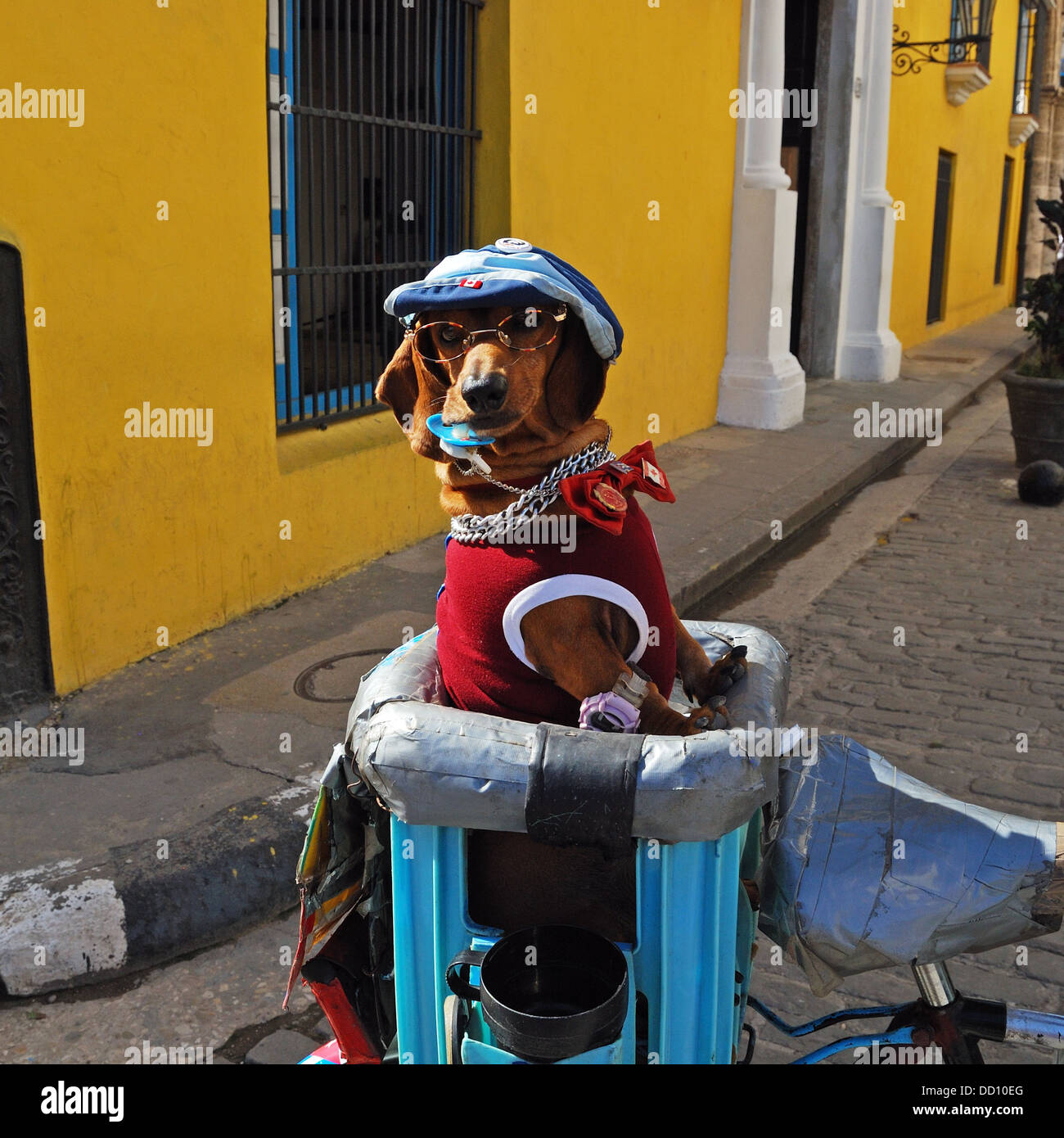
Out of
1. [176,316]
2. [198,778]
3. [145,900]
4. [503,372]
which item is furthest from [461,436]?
[176,316]

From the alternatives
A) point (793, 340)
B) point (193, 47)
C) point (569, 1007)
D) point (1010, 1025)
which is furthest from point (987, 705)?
point (793, 340)

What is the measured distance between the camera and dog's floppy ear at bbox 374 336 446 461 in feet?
7.21

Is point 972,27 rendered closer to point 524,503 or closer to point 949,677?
point 949,677

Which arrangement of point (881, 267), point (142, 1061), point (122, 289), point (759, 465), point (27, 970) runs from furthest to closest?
point (881, 267) → point (759, 465) → point (122, 289) → point (27, 970) → point (142, 1061)

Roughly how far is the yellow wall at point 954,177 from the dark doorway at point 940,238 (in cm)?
Result: 16

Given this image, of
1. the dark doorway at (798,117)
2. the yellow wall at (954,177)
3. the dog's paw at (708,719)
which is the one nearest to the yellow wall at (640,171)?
the dark doorway at (798,117)

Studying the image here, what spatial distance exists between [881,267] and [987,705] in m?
9.39

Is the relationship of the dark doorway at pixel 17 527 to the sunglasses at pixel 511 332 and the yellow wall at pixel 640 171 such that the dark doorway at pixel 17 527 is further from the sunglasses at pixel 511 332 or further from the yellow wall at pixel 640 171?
the yellow wall at pixel 640 171

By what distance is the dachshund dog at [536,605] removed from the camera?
6.59 feet

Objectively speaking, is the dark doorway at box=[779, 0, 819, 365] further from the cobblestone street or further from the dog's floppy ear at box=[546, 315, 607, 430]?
the dog's floppy ear at box=[546, 315, 607, 430]

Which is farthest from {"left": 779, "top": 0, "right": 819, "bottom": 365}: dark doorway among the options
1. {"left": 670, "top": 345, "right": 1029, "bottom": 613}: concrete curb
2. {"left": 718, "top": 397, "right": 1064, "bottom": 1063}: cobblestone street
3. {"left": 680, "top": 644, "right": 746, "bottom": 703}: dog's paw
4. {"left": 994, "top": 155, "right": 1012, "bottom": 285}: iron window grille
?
{"left": 994, "top": 155, "right": 1012, "bottom": 285}: iron window grille

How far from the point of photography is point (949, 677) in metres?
5.20

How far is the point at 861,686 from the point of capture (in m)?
5.09

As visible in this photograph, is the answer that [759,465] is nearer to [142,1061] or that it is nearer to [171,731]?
[171,731]
